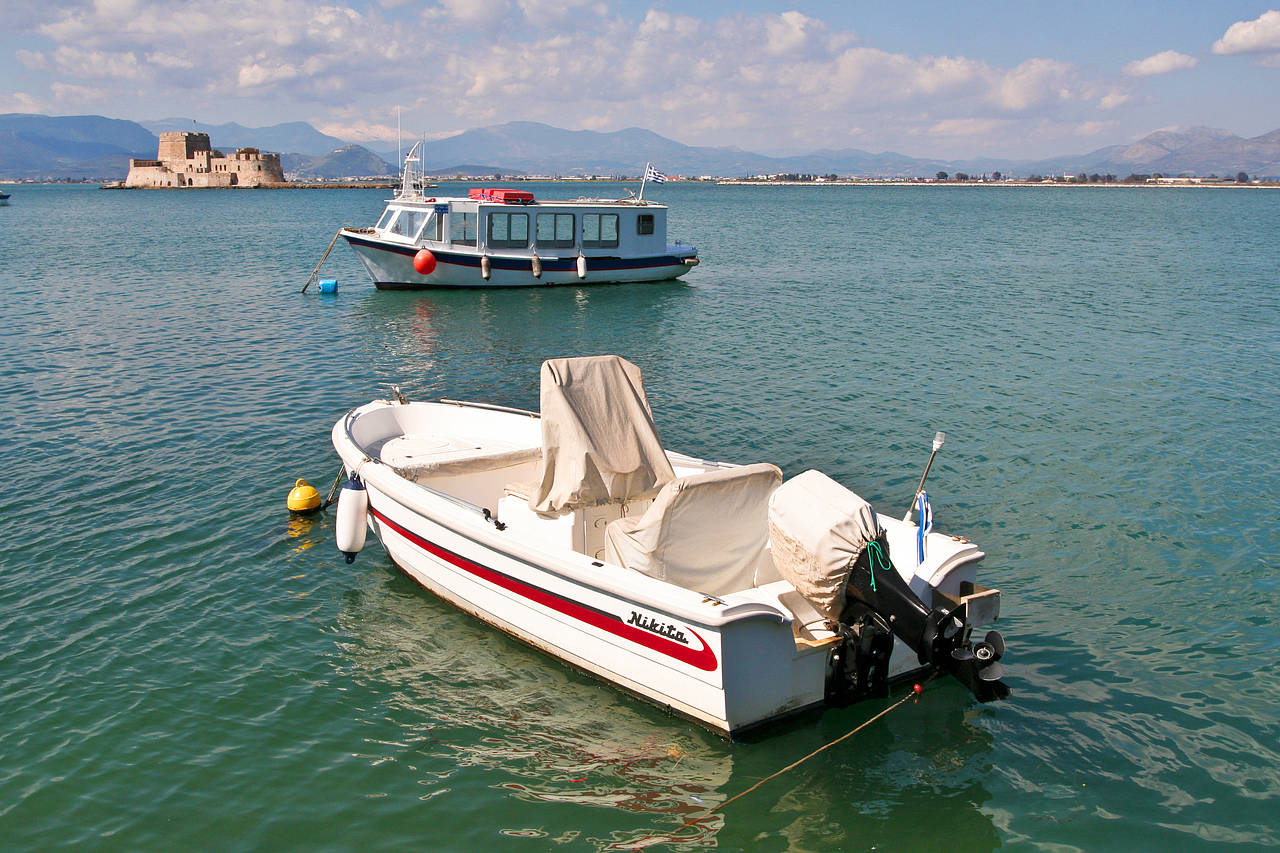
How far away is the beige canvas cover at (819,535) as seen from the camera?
7297 mm

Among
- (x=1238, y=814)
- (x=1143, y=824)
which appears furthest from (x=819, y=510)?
(x=1238, y=814)

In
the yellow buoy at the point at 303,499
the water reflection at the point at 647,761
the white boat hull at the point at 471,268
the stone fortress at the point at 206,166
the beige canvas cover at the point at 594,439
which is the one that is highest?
the stone fortress at the point at 206,166

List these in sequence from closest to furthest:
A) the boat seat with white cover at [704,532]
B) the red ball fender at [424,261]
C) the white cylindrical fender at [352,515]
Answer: the boat seat with white cover at [704,532] → the white cylindrical fender at [352,515] → the red ball fender at [424,261]

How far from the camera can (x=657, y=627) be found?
7492 millimetres

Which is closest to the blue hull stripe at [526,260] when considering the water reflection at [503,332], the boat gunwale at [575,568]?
the water reflection at [503,332]

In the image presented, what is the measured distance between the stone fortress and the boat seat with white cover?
17494cm

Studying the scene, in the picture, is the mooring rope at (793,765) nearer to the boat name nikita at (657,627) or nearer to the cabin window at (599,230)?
the boat name nikita at (657,627)

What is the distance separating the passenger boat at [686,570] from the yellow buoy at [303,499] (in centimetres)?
198

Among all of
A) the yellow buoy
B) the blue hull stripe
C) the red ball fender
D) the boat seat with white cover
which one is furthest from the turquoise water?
the blue hull stripe

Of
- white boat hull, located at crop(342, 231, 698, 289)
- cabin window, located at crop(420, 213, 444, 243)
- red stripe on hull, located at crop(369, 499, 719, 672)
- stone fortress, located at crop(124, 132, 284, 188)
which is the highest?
stone fortress, located at crop(124, 132, 284, 188)

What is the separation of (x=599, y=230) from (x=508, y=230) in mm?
3728

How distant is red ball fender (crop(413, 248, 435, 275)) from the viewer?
3117 centimetres

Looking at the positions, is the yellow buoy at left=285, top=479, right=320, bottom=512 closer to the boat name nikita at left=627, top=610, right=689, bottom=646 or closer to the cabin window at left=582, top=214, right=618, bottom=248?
the boat name nikita at left=627, top=610, right=689, bottom=646

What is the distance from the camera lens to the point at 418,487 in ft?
32.9
